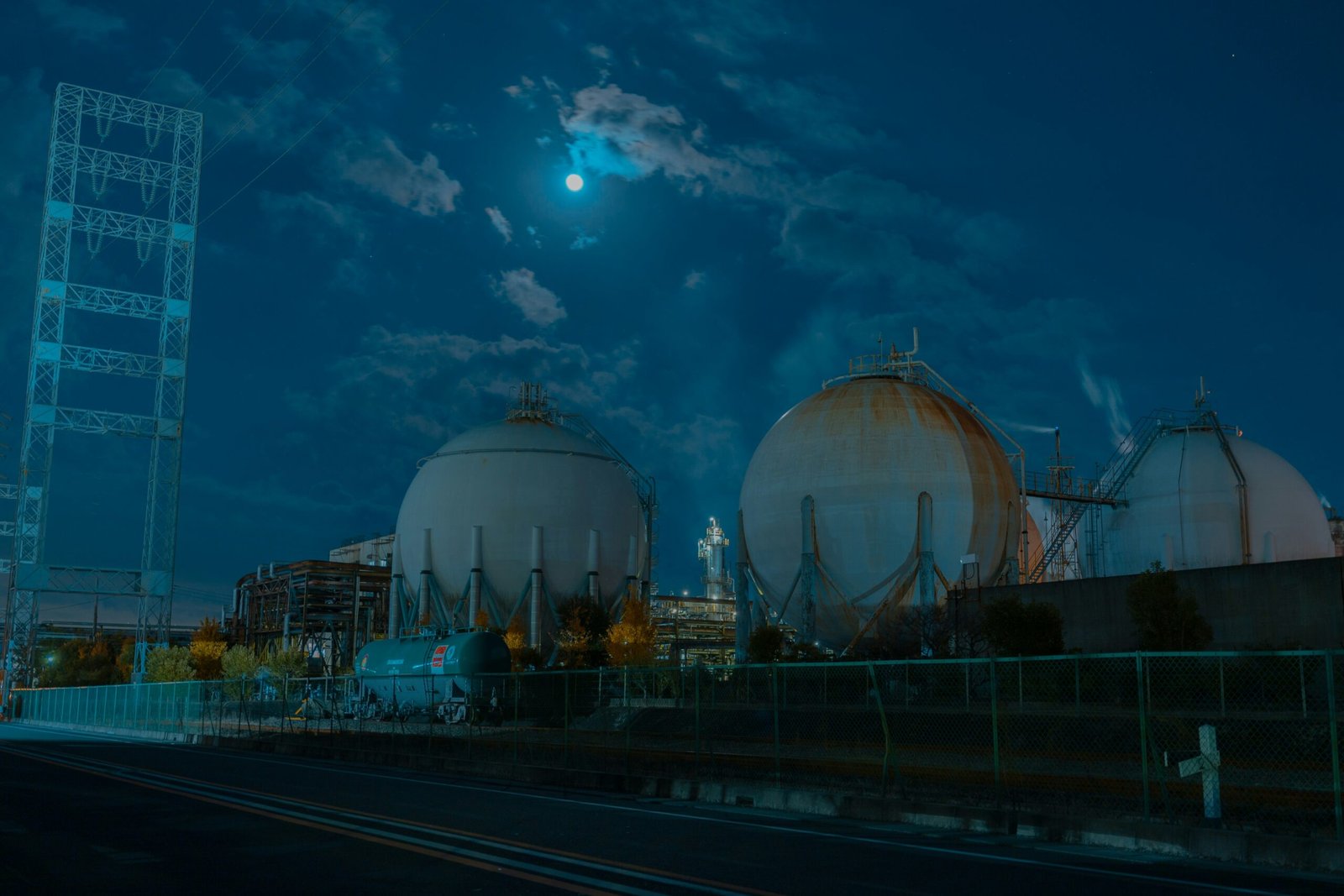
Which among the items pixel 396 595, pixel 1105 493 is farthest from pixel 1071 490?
pixel 396 595

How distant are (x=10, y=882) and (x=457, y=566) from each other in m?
59.2

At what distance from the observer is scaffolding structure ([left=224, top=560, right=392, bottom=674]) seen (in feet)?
275

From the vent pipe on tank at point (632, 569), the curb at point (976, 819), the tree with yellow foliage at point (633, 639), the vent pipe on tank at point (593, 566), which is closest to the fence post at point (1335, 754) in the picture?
the curb at point (976, 819)

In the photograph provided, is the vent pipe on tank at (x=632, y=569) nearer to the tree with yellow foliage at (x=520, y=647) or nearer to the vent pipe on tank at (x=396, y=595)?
the tree with yellow foliage at (x=520, y=647)

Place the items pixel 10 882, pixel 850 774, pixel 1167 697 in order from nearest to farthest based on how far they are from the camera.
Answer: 1. pixel 10 882
2. pixel 850 774
3. pixel 1167 697

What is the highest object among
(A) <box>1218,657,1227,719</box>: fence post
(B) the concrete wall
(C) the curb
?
(B) the concrete wall

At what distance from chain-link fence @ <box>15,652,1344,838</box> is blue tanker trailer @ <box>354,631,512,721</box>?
1.17 feet

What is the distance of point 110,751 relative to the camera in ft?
104

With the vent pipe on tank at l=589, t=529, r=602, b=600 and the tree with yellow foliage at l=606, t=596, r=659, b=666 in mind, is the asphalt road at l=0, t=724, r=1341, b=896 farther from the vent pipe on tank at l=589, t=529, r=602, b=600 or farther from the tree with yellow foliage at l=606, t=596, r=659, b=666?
the vent pipe on tank at l=589, t=529, r=602, b=600

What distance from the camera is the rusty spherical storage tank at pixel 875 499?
49.7 metres

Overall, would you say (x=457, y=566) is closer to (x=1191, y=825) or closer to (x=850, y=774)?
(x=850, y=774)

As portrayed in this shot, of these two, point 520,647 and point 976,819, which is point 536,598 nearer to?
point 520,647

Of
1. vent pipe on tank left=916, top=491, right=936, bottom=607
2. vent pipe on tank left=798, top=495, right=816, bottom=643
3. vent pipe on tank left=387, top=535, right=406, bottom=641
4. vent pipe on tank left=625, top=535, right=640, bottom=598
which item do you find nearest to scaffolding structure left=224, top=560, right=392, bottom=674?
vent pipe on tank left=387, top=535, right=406, bottom=641

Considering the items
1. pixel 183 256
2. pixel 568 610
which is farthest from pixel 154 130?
pixel 568 610
